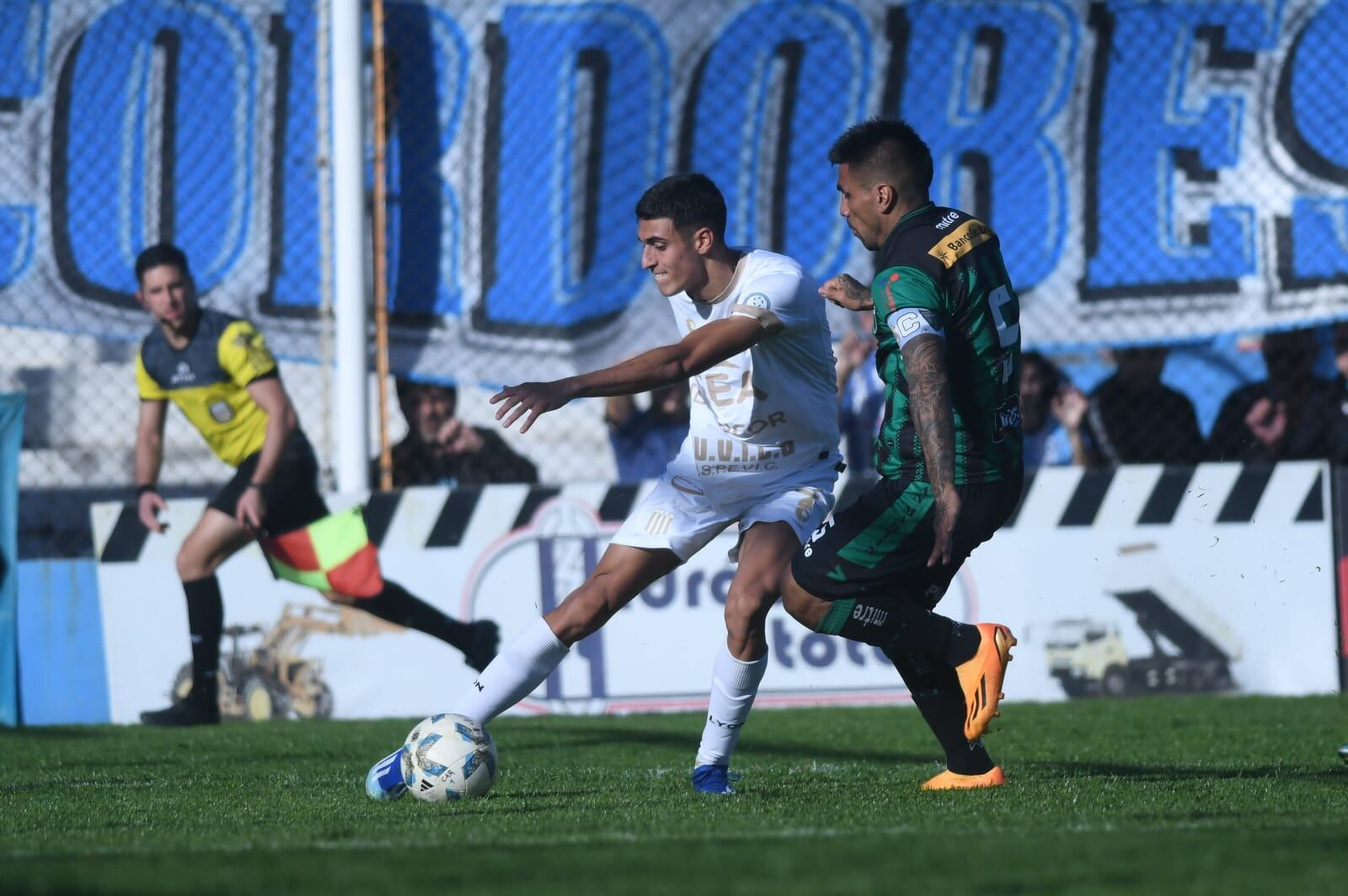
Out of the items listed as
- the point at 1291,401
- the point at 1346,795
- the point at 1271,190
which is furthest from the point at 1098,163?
the point at 1346,795

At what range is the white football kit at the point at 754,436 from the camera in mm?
5754

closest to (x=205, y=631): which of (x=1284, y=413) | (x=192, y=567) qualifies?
(x=192, y=567)

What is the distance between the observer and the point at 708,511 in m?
5.79

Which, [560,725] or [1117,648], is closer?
[560,725]

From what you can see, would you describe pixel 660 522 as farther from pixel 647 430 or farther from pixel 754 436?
pixel 647 430

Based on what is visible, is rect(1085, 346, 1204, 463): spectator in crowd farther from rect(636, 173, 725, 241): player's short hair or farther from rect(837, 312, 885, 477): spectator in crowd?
rect(636, 173, 725, 241): player's short hair

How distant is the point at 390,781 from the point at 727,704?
3.55 ft

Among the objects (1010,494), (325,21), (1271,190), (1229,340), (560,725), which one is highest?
(325,21)

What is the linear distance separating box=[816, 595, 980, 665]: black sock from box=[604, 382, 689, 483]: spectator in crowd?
17.8ft

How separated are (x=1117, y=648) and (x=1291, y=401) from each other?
8.58 feet

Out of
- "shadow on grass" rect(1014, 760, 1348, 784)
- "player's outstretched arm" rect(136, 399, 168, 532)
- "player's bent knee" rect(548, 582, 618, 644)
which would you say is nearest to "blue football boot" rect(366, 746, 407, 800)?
"player's bent knee" rect(548, 582, 618, 644)

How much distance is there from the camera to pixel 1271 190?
37.6ft

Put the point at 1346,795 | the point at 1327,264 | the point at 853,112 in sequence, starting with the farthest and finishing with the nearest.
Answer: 1. the point at 853,112
2. the point at 1327,264
3. the point at 1346,795

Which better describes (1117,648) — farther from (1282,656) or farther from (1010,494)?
(1010,494)
